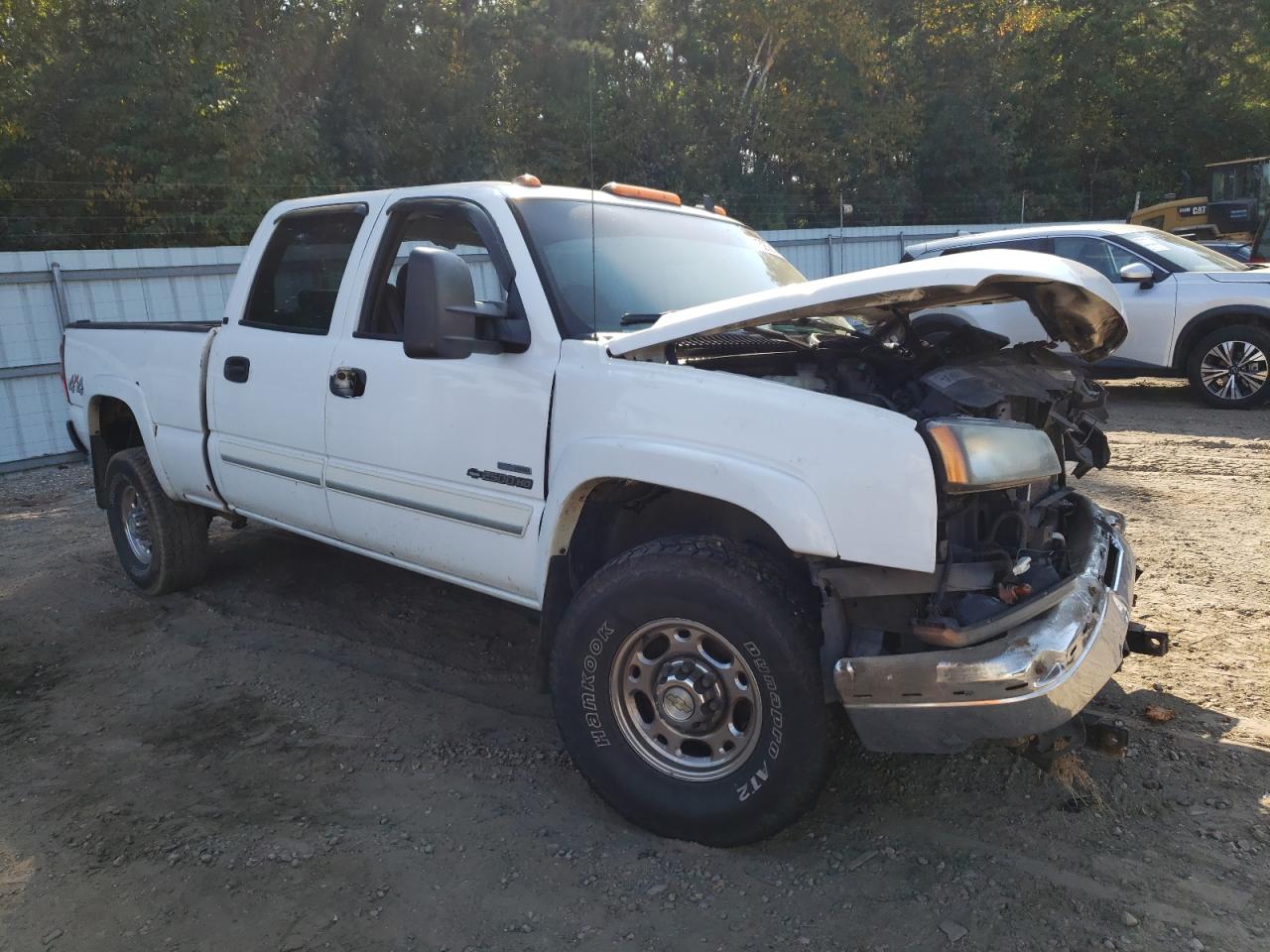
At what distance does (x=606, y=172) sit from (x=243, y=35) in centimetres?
819

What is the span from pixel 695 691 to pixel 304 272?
2.87 meters

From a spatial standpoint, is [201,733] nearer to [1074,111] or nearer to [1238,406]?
[1238,406]

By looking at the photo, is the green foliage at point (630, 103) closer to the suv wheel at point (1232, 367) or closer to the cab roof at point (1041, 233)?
the cab roof at point (1041, 233)

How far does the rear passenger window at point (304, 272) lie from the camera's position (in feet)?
14.4

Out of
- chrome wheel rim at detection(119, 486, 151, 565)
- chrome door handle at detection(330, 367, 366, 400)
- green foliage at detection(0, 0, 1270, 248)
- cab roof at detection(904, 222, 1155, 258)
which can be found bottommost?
chrome wheel rim at detection(119, 486, 151, 565)

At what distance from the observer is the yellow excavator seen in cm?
1944

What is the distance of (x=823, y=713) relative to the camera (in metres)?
2.80

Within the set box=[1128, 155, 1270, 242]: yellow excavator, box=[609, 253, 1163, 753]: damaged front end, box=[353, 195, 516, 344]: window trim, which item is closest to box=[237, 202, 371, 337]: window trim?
box=[353, 195, 516, 344]: window trim

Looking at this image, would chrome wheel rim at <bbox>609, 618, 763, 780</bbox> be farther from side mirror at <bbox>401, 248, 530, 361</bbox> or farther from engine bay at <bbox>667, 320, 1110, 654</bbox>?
side mirror at <bbox>401, 248, 530, 361</bbox>

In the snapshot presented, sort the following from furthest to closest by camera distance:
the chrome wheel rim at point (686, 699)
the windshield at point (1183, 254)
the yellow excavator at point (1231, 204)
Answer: the yellow excavator at point (1231, 204) → the windshield at point (1183, 254) → the chrome wheel rim at point (686, 699)

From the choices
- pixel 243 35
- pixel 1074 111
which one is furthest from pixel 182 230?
pixel 1074 111

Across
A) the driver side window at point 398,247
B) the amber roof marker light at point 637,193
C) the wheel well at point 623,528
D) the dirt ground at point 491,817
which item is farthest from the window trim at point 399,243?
the dirt ground at point 491,817

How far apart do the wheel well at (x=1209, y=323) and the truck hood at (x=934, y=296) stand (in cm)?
693

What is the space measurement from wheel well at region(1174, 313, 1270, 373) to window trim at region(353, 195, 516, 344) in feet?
26.2
